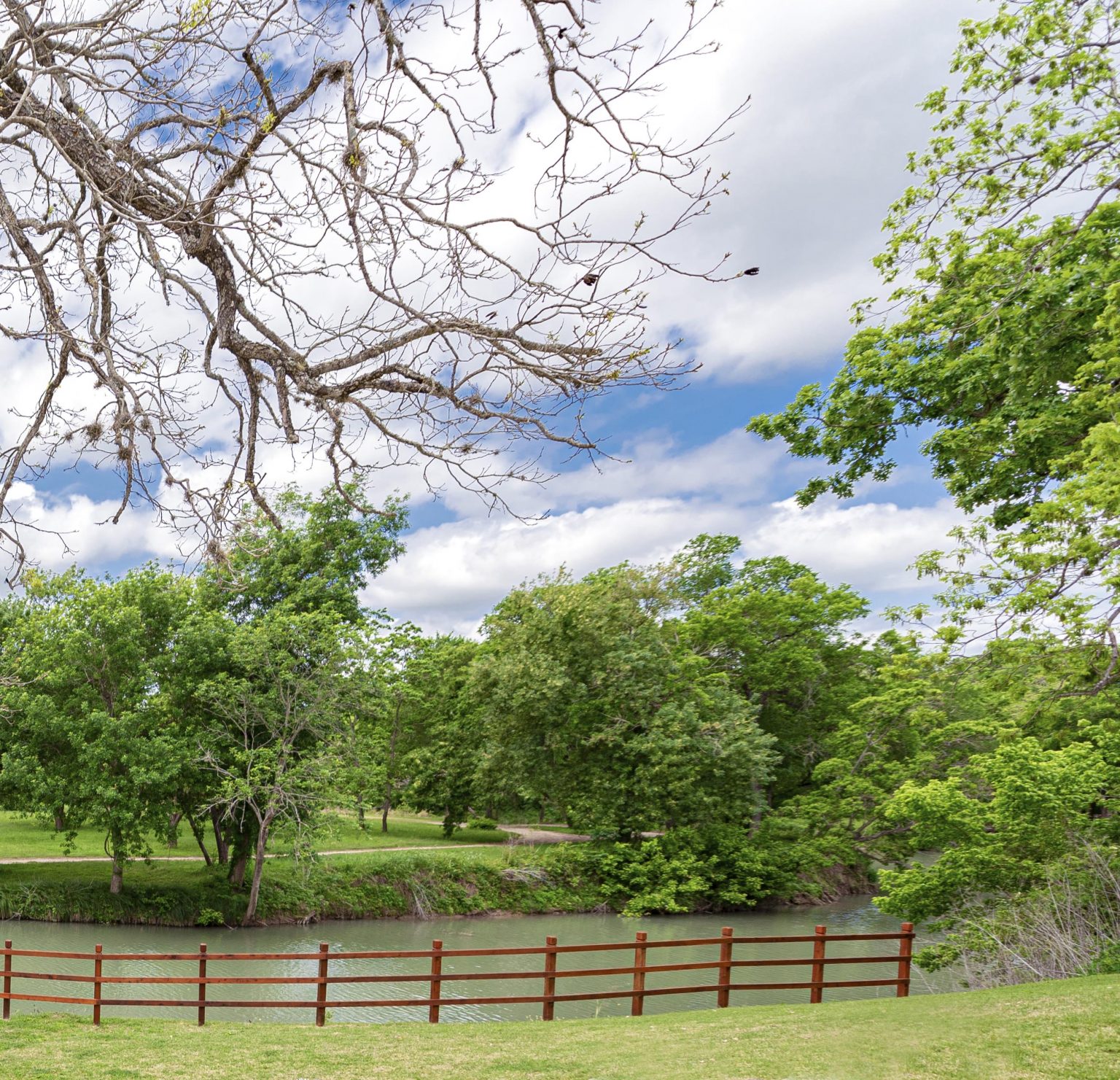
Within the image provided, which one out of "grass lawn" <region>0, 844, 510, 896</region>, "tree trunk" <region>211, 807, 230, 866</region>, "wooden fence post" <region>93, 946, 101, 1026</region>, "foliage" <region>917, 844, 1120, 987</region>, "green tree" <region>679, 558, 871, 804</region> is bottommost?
"grass lawn" <region>0, 844, 510, 896</region>

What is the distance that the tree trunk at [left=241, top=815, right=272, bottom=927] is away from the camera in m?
22.3

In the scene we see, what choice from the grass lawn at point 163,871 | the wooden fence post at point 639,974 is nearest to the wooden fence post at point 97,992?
the wooden fence post at point 639,974

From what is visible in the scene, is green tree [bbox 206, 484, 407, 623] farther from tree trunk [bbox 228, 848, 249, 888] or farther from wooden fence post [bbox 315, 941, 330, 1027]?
wooden fence post [bbox 315, 941, 330, 1027]

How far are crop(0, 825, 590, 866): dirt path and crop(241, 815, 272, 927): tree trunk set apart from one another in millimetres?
2225

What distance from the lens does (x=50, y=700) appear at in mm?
21812

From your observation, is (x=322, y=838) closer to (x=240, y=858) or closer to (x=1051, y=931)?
(x=240, y=858)

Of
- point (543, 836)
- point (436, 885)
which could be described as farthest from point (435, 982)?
point (543, 836)

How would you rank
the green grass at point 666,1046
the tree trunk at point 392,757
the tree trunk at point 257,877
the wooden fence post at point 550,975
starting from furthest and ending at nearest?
→ the tree trunk at point 392,757 < the tree trunk at point 257,877 < the wooden fence post at point 550,975 < the green grass at point 666,1046

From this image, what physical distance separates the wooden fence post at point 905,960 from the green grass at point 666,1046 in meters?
1.40

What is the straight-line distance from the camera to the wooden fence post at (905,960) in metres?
13.5

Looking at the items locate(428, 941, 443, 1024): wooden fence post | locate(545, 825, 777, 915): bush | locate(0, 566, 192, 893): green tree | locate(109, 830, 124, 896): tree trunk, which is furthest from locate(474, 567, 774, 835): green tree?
locate(428, 941, 443, 1024): wooden fence post

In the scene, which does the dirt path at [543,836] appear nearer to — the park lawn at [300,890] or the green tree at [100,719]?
the park lawn at [300,890]

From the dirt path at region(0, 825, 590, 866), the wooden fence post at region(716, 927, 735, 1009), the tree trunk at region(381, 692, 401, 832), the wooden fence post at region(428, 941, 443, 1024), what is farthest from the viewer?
the tree trunk at region(381, 692, 401, 832)

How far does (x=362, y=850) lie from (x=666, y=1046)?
20.4 m
